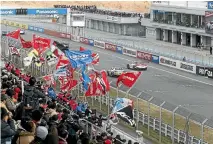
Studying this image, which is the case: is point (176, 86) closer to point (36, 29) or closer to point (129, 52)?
point (129, 52)

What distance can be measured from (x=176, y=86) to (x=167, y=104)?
16977 mm

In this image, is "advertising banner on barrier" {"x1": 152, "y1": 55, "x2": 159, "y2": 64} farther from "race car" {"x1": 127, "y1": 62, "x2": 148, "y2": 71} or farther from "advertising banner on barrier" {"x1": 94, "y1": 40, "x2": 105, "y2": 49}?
"advertising banner on barrier" {"x1": 94, "y1": 40, "x2": 105, "y2": 49}

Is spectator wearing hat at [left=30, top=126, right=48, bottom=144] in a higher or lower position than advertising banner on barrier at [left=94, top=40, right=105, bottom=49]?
higher

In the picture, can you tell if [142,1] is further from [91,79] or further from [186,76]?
[91,79]

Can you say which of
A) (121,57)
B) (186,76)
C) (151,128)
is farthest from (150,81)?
(151,128)

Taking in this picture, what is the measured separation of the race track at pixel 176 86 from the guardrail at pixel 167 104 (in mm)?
817

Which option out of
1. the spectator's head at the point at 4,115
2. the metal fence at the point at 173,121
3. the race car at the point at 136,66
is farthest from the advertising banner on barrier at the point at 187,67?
the spectator's head at the point at 4,115

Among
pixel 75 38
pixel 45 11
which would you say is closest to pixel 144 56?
pixel 75 38

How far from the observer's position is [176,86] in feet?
146

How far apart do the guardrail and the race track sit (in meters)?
0.82

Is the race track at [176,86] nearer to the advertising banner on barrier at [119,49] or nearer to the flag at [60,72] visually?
the advertising banner on barrier at [119,49]

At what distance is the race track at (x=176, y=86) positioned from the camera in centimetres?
3591

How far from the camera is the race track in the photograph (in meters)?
35.9

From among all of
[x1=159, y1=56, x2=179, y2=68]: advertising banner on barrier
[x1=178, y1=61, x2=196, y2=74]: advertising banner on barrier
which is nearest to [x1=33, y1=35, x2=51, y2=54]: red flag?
[x1=178, y1=61, x2=196, y2=74]: advertising banner on barrier
